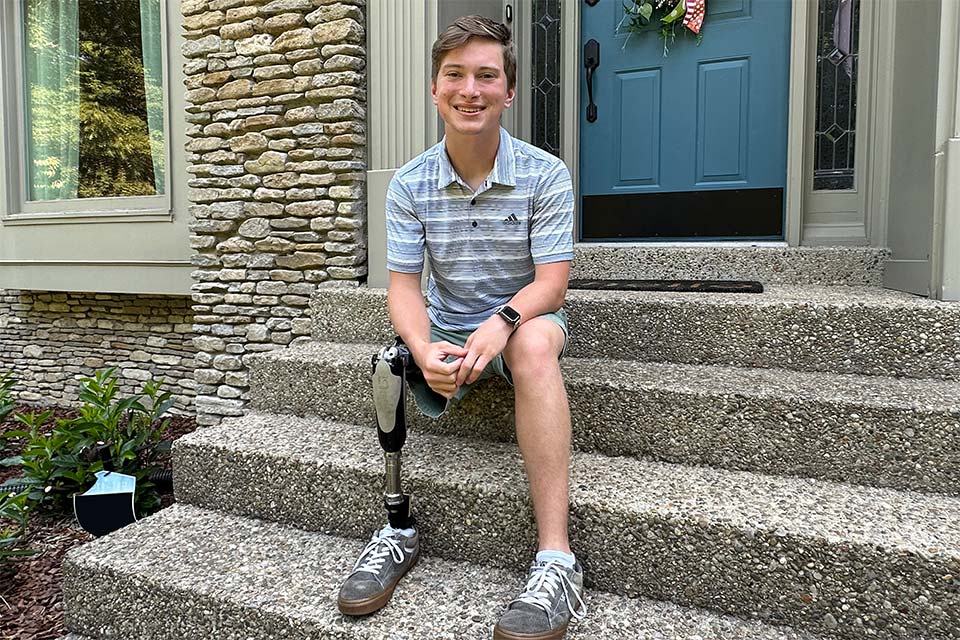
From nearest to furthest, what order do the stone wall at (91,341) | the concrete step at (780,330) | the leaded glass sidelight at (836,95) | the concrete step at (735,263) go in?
the concrete step at (780,330)
the concrete step at (735,263)
the leaded glass sidelight at (836,95)
the stone wall at (91,341)

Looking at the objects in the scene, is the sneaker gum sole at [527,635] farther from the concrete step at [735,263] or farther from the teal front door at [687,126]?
the teal front door at [687,126]

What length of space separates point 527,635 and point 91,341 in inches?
153

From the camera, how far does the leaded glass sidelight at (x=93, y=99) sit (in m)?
3.76

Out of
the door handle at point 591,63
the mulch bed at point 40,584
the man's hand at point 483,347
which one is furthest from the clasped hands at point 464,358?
the door handle at point 591,63

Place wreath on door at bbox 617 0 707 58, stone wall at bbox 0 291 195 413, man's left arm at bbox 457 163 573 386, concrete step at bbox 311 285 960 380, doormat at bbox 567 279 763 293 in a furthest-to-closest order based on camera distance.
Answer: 1. stone wall at bbox 0 291 195 413
2. wreath on door at bbox 617 0 707 58
3. doormat at bbox 567 279 763 293
4. concrete step at bbox 311 285 960 380
5. man's left arm at bbox 457 163 573 386

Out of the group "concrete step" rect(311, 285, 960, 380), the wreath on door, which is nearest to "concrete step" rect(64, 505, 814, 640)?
"concrete step" rect(311, 285, 960, 380)

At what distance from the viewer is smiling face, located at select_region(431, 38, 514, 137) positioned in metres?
1.46

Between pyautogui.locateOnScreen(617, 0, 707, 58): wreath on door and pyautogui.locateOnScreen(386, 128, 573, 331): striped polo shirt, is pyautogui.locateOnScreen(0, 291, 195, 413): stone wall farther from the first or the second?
pyautogui.locateOnScreen(617, 0, 707, 58): wreath on door

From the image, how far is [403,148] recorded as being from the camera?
104 inches

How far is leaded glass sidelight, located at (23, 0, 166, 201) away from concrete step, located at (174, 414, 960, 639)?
2.72 metres

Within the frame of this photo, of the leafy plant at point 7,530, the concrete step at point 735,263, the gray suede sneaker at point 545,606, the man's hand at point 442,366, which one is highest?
the concrete step at point 735,263

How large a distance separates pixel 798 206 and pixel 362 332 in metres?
1.92

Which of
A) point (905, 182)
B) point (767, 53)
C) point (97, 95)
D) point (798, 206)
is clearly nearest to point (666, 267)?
point (798, 206)

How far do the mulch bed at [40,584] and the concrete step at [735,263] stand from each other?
2.10m
